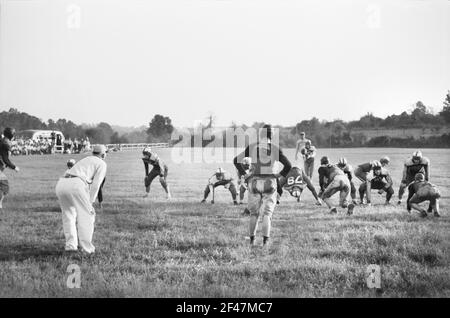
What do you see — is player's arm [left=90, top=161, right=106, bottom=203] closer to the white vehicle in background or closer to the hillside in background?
the hillside in background

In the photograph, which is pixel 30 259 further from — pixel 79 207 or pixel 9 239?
pixel 9 239

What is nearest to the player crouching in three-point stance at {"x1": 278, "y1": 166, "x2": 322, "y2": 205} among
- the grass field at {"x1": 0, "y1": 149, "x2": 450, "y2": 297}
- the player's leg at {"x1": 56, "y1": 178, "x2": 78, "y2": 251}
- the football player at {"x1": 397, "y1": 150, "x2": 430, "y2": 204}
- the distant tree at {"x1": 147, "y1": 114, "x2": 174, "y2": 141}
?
the grass field at {"x1": 0, "y1": 149, "x2": 450, "y2": 297}

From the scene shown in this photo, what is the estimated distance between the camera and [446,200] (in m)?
13.0

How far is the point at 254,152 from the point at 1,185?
22.5 ft

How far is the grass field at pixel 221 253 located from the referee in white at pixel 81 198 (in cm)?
34

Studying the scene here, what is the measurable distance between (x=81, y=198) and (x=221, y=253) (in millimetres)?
2508

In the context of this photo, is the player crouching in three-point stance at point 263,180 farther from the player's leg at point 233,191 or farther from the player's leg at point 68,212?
the player's leg at point 233,191

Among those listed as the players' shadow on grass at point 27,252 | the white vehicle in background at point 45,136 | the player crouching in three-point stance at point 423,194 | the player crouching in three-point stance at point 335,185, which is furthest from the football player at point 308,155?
the players' shadow on grass at point 27,252

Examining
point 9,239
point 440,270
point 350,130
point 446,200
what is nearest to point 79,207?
point 9,239

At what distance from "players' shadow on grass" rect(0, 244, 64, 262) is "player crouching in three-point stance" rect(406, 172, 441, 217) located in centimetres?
795

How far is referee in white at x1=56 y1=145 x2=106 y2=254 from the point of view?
704cm

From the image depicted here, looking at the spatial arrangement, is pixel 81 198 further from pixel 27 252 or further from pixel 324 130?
pixel 324 130

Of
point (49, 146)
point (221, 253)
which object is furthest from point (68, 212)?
point (49, 146)

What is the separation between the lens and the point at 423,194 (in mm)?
9992
